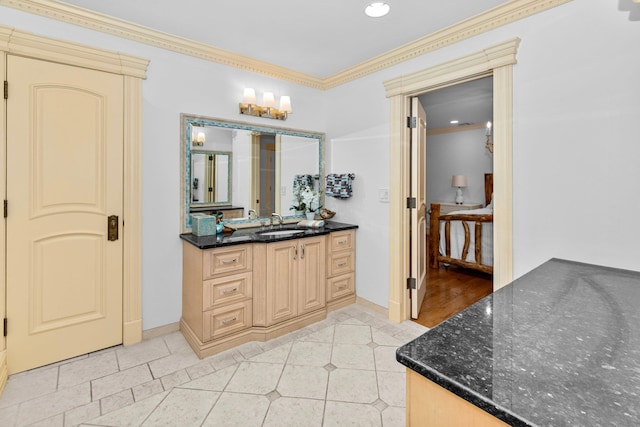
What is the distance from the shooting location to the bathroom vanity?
92.0 inches

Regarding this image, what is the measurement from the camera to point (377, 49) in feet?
9.18

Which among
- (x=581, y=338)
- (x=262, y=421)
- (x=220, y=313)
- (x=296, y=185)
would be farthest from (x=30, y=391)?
(x=581, y=338)

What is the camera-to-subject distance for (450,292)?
3.68m

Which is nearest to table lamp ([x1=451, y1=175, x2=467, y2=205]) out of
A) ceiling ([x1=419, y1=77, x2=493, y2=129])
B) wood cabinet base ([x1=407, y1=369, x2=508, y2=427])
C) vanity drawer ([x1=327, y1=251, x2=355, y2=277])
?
ceiling ([x1=419, y1=77, x2=493, y2=129])

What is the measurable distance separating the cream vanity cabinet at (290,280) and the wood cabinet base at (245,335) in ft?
0.15

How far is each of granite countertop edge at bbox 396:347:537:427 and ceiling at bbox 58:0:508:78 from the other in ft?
7.25

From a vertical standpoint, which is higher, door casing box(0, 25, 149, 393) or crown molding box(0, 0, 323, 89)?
crown molding box(0, 0, 323, 89)

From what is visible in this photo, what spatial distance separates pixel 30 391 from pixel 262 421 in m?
1.47

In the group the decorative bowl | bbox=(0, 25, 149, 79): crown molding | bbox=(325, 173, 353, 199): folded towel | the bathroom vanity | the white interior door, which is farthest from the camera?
the decorative bowl

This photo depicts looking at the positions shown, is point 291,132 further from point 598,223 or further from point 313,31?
point 598,223

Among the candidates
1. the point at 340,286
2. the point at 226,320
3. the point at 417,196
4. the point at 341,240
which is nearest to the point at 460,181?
the point at 417,196

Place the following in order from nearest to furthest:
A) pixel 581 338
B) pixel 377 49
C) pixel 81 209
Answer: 1. pixel 581 338
2. pixel 81 209
3. pixel 377 49

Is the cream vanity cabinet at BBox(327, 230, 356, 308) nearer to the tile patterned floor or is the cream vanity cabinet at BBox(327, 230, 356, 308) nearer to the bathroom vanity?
the bathroom vanity

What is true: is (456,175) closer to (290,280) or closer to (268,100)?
(268,100)
